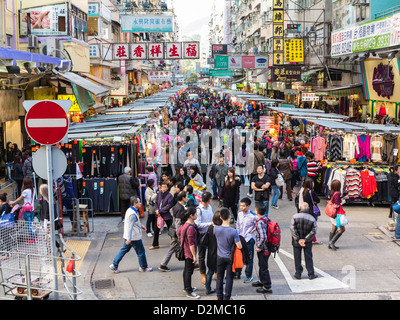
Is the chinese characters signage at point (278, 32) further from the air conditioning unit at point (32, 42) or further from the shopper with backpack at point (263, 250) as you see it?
the shopper with backpack at point (263, 250)

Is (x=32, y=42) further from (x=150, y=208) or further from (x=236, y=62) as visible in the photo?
(x=236, y=62)

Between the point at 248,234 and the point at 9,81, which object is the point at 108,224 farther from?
the point at 9,81

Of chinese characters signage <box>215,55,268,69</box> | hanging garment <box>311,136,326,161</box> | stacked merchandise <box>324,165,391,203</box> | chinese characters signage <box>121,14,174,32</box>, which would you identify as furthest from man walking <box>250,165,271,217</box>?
chinese characters signage <box>215,55,268,69</box>

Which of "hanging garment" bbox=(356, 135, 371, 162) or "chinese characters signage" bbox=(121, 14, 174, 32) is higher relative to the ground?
"chinese characters signage" bbox=(121, 14, 174, 32)

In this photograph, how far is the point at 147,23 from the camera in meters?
28.2

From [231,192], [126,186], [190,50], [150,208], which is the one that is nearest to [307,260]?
[231,192]

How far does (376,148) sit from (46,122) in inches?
449

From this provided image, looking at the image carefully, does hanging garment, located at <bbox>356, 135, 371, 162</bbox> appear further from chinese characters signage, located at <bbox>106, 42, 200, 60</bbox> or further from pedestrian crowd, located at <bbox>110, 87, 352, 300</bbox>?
chinese characters signage, located at <bbox>106, 42, 200, 60</bbox>

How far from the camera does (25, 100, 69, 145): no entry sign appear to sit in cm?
610

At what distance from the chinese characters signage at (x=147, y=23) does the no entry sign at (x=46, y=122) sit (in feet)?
73.7

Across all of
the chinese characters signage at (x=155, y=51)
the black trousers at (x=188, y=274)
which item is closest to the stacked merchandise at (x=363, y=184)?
the black trousers at (x=188, y=274)

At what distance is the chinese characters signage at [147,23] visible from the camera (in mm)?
27844

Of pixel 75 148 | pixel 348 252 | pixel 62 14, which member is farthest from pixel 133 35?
pixel 348 252

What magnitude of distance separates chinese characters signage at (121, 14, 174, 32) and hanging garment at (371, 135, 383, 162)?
15.8 metres
